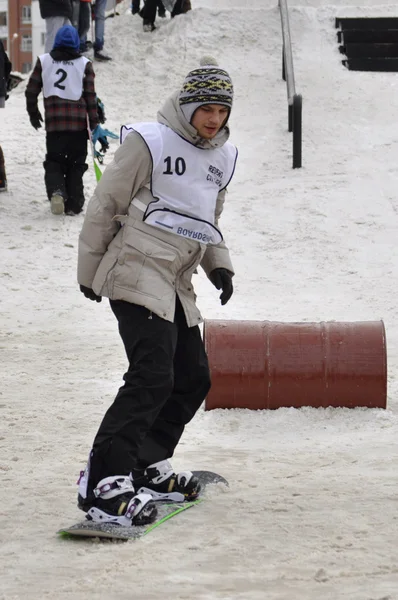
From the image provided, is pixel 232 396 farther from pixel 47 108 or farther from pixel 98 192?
pixel 47 108

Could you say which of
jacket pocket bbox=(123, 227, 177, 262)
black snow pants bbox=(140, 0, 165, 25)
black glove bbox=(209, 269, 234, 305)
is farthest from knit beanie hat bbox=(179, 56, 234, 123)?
black snow pants bbox=(140, 0, 165, 25)

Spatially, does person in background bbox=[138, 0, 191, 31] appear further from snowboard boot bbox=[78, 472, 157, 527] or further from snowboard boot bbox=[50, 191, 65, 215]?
snowboard boot bbox=[78, 472, 157, 527]

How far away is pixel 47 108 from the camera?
9430mm

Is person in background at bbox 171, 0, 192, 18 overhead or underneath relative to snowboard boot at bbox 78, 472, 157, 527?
overhead

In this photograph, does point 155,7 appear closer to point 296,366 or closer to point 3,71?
point 3,71

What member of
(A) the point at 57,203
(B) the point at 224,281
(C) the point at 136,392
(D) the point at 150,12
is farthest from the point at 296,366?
(D) the point at 150,12

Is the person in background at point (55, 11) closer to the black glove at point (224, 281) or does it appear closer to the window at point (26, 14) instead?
the black glove at point (224, 281)

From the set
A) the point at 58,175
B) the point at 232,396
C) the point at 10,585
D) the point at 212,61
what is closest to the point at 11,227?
the point at 58,175

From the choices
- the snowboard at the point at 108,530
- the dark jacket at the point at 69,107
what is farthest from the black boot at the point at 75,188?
the snowboard at the point at 108,530

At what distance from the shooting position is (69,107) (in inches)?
369

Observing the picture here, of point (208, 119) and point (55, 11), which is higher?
point (55, 11)

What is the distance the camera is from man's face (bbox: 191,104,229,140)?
389 cm

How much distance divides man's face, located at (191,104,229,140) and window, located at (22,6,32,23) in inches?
A: 2442

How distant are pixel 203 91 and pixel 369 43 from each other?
34.9 ft
